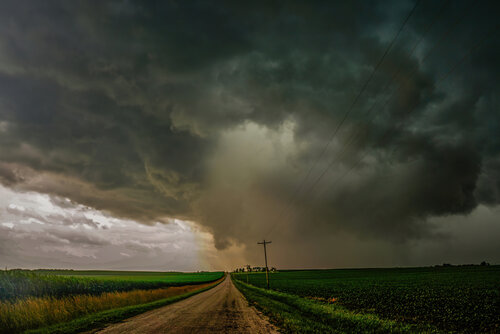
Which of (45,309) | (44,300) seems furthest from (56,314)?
(44,300)

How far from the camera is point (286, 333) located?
38.9 ft

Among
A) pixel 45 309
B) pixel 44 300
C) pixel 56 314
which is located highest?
pixel 44 300

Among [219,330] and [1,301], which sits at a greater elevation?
[1,301]

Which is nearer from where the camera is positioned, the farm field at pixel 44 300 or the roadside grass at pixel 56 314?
the roadside grass at pixel 56 314

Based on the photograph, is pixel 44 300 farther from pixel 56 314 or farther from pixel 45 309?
pixel 56 314

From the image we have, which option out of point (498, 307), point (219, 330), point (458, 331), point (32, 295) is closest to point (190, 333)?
point (219, 330)

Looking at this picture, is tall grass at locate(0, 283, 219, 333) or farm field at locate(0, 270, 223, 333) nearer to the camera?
tall grass at locate(0, 283, 219, 333)

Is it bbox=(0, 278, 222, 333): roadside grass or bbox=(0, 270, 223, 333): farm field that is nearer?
bbox=(0, 278, 222, 333): roadside grass

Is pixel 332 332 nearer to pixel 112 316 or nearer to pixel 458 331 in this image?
pixel 458 331

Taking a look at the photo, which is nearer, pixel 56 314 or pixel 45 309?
pixel 45 309

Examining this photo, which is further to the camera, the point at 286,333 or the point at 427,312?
the point at 427,312

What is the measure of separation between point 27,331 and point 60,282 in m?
7.40

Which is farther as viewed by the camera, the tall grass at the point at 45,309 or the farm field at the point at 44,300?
the farm field at the point at 44,300

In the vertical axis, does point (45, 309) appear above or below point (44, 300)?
below
